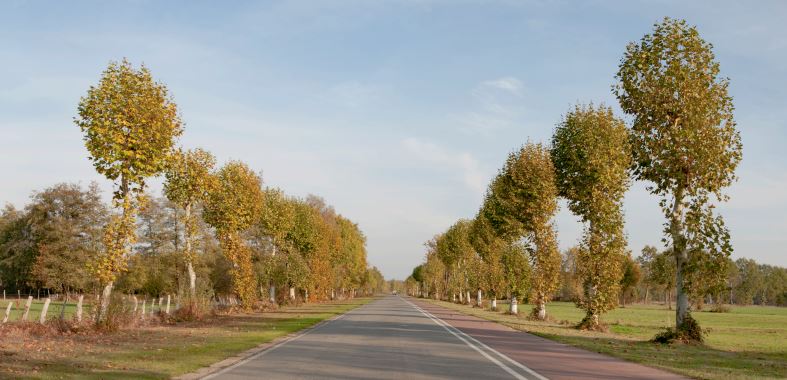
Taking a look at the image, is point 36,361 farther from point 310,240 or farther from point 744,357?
point 310,240

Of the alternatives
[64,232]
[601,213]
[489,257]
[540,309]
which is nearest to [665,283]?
[489,257]

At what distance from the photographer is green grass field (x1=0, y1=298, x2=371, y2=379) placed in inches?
507

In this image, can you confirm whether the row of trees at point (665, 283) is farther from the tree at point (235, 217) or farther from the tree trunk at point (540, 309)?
the tree at point (235, 217)

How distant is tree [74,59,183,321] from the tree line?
4cm

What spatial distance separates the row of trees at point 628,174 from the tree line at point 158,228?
19.4 meters

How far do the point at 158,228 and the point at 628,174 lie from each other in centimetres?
6599

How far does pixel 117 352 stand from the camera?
55.0 ft

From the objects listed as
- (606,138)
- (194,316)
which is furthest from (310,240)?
(606,138)

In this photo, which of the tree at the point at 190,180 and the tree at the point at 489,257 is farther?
the tree at the point at 489,257

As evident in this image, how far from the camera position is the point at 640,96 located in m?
26.5

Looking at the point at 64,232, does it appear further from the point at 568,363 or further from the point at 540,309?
the point at 568,363

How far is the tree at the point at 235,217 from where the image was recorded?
4372cm

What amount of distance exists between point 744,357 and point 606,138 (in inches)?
667

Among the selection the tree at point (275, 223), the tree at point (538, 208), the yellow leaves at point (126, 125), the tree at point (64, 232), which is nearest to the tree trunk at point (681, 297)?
the tree at point (538, 208)
